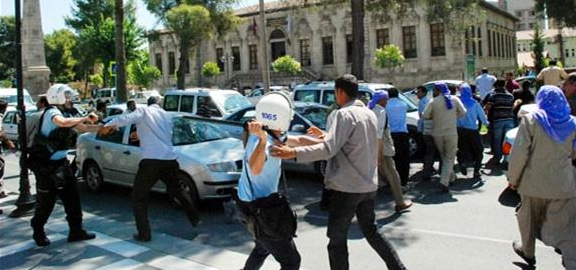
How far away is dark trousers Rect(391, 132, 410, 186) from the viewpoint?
9.63m

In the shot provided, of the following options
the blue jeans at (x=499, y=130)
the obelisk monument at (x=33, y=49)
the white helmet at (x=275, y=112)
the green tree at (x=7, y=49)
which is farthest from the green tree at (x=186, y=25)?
the green tree at (x=7, y=49)

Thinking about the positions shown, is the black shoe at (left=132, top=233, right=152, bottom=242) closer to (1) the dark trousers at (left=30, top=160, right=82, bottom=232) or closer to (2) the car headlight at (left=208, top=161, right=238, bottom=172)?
(1) the dark trousers at (left=30, top=160, right=82, bottom=232)

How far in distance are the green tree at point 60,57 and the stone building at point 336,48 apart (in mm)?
14723

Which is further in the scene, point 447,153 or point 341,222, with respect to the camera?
point 447,153

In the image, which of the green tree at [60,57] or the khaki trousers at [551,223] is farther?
the green tree at [60,57]

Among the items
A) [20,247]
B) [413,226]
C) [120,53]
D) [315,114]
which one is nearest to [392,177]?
[413,226]

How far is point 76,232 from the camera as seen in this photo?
699 cm

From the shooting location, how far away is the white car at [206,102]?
49.9 ft

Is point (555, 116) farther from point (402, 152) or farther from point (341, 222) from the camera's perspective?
point (402, 152)

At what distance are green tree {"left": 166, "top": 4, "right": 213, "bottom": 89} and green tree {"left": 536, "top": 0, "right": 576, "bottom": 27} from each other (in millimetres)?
19886

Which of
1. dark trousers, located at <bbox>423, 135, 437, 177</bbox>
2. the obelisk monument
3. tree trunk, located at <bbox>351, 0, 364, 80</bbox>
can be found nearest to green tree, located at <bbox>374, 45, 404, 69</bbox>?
the obelisk monument

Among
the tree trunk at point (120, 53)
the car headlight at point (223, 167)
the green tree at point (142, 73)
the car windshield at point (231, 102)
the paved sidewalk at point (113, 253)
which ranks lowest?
the paved sidewalk at point (113, 253)

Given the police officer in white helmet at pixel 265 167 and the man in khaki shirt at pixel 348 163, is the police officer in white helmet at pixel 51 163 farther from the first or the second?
the man in khaki shirt at pixel 348 163

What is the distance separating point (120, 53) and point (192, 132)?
38.7 ft
